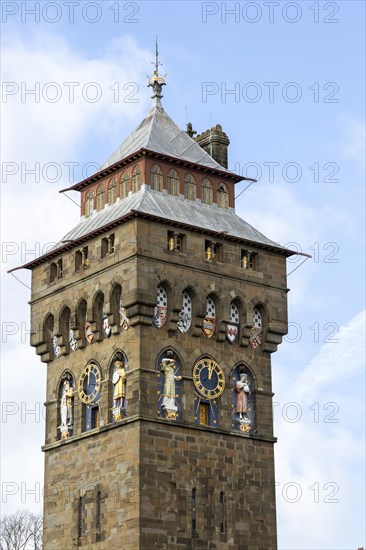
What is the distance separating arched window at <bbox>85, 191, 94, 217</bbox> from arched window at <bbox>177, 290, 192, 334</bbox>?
6810mm

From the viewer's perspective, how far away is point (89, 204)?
6912 cm

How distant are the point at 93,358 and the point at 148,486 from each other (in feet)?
22.3

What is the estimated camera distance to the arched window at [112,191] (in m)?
67.6

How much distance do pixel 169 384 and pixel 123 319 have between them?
324 centimetres

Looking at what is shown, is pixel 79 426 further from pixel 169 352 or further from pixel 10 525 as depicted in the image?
pixel 10 525

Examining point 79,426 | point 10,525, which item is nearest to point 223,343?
point 79,426

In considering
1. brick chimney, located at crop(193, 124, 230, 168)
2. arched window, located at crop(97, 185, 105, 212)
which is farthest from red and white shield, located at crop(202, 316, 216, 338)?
brick chimney, located at crop(193, 124, 230, 168)

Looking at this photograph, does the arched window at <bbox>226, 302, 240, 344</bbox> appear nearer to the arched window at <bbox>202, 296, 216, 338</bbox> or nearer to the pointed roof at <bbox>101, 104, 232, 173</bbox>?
the arched window at <bbox>202, 296, 216, 338</bbox>

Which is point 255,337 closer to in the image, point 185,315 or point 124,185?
point 185,315

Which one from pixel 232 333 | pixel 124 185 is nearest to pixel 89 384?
pixel 232 333

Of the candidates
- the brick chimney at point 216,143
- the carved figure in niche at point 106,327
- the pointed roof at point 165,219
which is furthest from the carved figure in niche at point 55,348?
the brick chimney at point 216,143

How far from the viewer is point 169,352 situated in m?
63.3

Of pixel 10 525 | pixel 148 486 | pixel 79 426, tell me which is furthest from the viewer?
pixel 10 525

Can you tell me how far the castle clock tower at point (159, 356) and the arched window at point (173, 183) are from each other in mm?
42
